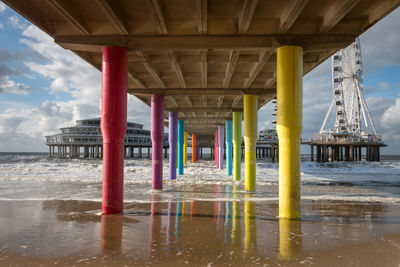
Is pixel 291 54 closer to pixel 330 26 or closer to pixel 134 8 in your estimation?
pixel 330 26

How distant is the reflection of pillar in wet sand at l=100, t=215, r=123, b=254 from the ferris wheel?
197 feet

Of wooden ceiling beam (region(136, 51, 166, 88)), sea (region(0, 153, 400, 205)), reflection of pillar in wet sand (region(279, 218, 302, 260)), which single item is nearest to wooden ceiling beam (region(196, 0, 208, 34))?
wooden ceiling beam (region(136, 51, 166, 88))

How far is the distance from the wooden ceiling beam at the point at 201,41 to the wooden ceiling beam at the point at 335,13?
48 centimetres

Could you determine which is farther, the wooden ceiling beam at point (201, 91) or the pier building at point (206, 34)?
the wooden ceiling beam at point (201, 91)

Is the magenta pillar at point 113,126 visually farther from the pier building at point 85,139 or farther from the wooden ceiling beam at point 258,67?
the pier building at point 85,139

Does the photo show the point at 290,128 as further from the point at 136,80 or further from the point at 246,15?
the point at 136,80

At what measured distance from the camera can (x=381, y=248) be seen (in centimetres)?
539

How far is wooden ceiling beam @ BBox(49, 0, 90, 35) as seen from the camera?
6.94m

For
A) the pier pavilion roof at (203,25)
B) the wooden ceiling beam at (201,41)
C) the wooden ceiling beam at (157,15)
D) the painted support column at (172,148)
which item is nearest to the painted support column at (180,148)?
the painted support column at (172,148)

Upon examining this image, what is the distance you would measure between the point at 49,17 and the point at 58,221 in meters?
5.36

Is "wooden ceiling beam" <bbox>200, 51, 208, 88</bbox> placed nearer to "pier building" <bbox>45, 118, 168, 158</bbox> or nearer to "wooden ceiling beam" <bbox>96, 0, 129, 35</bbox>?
"wooden ceiling beam" <bbox>96, 0, 129, 35</bbox>

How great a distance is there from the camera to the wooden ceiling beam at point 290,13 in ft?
22.5

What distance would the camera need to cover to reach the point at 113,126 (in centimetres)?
863

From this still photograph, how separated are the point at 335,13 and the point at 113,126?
21.2ft
